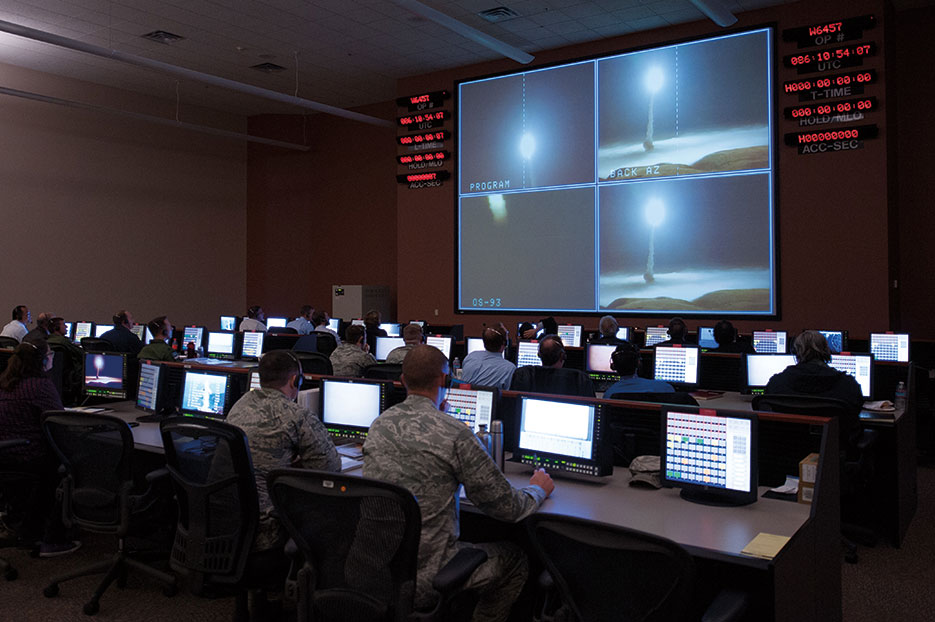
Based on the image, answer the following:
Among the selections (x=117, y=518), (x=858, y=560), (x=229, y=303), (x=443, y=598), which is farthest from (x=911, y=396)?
(x=229, y=303)

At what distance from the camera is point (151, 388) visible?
4.93 metres

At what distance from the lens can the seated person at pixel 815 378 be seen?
442 centimetres

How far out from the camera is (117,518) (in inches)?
139

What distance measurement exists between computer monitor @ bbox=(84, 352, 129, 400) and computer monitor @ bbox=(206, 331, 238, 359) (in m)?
3.37

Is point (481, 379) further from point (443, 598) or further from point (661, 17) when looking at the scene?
point (661, 17)

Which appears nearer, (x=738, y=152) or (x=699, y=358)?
(x=699, y=358)

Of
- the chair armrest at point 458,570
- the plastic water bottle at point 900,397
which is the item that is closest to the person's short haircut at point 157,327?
the chair armrest at point 458,570

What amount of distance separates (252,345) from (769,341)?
566 centimetres

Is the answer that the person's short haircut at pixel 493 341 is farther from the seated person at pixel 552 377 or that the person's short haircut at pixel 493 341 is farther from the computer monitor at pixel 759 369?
the computer monitor at pixel 759 369

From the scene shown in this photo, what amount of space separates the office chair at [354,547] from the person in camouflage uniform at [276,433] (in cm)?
71

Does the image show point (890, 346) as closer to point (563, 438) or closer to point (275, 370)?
point (563, 438)

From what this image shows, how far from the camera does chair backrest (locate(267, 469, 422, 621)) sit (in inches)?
85.8

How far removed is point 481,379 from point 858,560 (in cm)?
247

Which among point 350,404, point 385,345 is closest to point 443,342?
point 385,345
